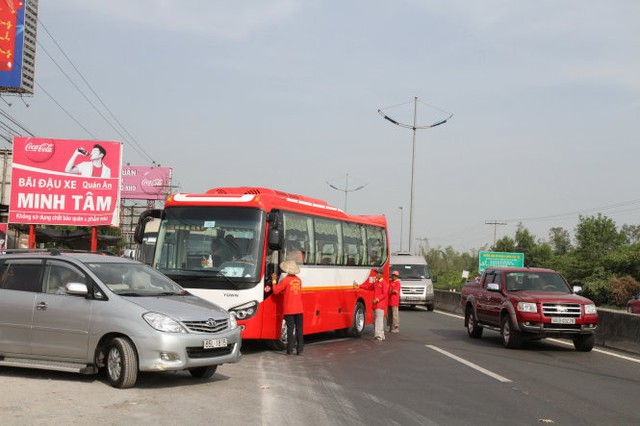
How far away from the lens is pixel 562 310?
15172mm

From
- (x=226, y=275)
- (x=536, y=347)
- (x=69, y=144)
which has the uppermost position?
(x=69, y=144)

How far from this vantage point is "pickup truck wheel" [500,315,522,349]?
1570 centimetres

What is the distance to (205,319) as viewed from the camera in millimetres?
9430

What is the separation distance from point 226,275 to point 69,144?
17.7 m

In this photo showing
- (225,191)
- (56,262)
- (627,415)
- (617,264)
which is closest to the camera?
(627,415)

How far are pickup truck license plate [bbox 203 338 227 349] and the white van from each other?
71.9ft

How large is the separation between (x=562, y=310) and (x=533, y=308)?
60cm

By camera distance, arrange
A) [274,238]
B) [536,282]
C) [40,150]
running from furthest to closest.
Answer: [40,150]
[536,282]
[274,238]

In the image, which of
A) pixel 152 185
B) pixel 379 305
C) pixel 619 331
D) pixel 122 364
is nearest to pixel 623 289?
pixel 619 331

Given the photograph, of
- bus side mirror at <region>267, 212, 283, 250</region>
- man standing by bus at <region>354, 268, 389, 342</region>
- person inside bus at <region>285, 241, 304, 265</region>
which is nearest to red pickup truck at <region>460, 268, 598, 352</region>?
man standing by bus at <region>354, 268, 389, 342</region>

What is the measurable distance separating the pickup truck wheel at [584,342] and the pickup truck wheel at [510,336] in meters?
1.23

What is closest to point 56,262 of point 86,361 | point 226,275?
point 86,361

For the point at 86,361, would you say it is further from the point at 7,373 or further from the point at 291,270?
the point at 291,270

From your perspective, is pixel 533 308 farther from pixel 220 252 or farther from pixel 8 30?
pixel 8 30
